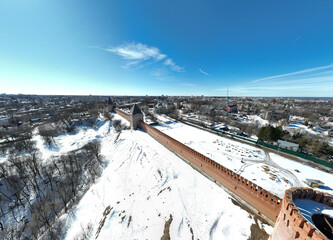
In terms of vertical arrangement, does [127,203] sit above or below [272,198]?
below

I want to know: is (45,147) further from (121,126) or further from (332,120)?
(332,120)

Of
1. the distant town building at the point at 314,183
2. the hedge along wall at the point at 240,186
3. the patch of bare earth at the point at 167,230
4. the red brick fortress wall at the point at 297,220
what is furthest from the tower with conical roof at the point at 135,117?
the distant town building at the point at 314,183

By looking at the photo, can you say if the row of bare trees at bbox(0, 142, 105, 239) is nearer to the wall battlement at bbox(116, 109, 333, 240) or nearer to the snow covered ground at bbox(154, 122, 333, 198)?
the wall battlement at bbox(116, 109, 333, 240)

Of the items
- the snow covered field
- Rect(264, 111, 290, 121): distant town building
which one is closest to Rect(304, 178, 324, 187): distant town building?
the snow covered field

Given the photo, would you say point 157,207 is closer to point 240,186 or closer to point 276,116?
point 240,186

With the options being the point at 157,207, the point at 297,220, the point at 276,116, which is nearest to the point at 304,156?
the point at 297,220

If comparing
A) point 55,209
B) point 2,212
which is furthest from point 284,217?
point 2,212

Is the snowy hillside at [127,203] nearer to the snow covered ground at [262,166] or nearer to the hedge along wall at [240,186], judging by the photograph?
the hedge along wall at [240,186]
